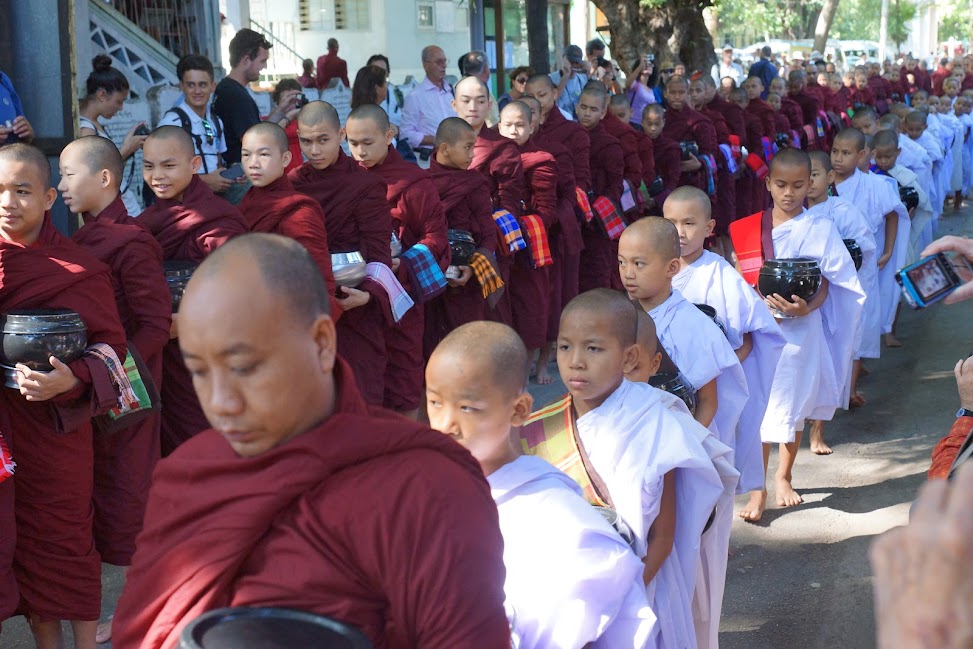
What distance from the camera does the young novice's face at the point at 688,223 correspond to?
195 inches

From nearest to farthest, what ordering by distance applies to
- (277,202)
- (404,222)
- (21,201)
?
(21,201), (277,202), (404,222)

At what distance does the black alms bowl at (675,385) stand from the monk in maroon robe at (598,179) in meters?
5.42

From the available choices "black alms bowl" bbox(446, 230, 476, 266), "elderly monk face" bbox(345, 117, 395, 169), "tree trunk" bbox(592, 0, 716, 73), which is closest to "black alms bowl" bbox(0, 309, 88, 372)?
Answer: "elderly monk face" bbox(345, 117, 395, 169)

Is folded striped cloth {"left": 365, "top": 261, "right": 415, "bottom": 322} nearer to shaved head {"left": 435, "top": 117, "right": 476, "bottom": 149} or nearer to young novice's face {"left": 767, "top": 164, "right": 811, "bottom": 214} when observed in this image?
shaved head {"left": 435, "top": 117, "right": 476, "bottom": 149}

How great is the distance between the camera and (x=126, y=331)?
15.0 feet

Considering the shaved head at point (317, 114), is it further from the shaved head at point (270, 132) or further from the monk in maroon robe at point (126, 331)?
the monk in maroon robe at point (126, 331)

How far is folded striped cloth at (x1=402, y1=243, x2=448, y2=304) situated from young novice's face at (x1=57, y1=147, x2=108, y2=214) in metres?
1.91

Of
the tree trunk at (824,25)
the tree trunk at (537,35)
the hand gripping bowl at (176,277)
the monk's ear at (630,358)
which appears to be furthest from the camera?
the tree trunk at (824,25)

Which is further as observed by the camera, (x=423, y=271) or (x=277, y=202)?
(x=423, y=271)

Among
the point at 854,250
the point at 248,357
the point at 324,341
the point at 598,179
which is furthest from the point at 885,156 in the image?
the point at 248,357

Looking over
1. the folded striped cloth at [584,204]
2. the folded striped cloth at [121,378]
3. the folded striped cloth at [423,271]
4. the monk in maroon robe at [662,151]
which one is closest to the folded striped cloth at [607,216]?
the folded striped cloth at [584,204]

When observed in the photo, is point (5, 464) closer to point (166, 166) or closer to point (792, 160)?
point (166, 166)

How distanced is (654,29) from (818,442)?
10.6 metres

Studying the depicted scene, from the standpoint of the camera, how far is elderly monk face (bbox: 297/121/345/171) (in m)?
5.77
